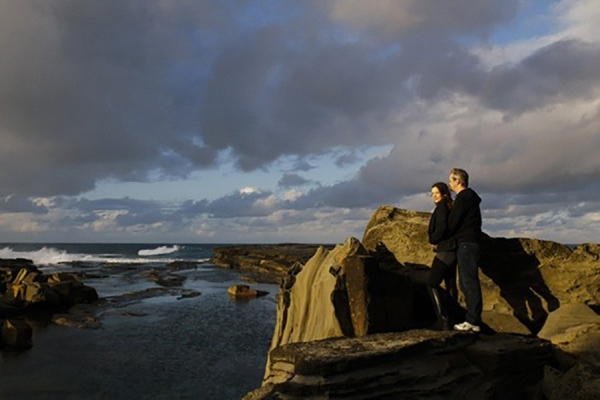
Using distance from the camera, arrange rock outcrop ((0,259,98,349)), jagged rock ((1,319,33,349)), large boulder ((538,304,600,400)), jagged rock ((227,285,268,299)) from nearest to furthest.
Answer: large boulder ((538,304,600,400)) < jagged rock ((1,319,33,349)) < rock outcrop ((0,259,98,349)) < jagged rock ((227,285,268,299))

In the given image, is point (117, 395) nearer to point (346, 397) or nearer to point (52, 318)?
point (346, 397)

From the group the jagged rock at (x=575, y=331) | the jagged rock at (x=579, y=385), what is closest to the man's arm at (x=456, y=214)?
the jagged rock at (x=575, y=331)

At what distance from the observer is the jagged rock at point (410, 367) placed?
587cm

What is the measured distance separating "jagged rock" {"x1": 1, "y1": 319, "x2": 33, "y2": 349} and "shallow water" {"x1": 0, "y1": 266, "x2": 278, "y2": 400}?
50 centimetres

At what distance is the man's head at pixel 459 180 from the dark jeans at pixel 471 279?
1.02 metres

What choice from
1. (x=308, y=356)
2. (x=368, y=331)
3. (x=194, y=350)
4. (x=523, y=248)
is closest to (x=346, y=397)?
(x=308, y=356)

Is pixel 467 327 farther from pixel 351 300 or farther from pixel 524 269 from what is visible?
pixel 524 269

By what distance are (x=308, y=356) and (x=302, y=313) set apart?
3.69 meters

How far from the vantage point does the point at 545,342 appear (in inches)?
325

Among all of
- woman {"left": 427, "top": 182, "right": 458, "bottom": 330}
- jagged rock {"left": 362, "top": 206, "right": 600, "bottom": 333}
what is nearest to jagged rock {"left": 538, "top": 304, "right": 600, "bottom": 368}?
jagged rock {"left": 362, "top": 206, "right": 600, "bottom": 333}

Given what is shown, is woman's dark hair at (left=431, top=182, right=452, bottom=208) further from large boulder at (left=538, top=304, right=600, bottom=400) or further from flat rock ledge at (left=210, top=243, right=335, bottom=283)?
flat rock ledge at (left=210, top=243, right=335, bottom=283)

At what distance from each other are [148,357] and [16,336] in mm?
5170

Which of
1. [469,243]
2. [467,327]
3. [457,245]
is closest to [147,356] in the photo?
[467,327]

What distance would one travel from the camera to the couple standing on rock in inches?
327
